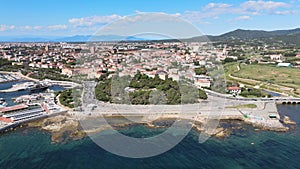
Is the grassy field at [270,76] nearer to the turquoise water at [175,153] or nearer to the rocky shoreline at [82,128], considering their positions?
the rocky shoreline at [82,128]

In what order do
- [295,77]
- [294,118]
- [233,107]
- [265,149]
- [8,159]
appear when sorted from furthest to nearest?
[295,77] < [233,107] < [294,118] < [265,149] < [8,159]

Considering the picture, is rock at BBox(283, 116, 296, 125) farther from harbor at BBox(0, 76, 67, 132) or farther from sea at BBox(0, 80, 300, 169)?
harbor at BBox(0, 76, 67, 132)

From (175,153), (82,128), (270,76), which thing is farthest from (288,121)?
(270,76)

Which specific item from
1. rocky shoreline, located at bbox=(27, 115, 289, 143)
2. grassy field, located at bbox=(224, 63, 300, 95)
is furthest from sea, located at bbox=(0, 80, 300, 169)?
grassy field, located at bbox=(224, 63, 300, 95)

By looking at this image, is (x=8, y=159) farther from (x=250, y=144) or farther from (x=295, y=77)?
(x=295, y=77)

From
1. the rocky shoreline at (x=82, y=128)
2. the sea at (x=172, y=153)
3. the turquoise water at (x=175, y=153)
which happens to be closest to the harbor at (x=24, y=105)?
the rocky shoreline at (x=82, y=128)

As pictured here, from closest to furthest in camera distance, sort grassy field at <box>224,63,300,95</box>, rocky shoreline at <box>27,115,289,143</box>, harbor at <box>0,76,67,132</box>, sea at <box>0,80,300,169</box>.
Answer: sea at <box>0,80,300,169</box> < rocky shoreline at <box>27,115,289,143</box> < harbor at <box>0,76,67,132</box> < grassy field at <box>224,63,300,95</box>

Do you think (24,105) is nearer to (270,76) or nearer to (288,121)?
(288,121)

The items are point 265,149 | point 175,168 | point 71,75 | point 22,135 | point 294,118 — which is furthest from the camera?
point 71,75

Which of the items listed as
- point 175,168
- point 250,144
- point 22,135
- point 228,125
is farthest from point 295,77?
point 22,135
